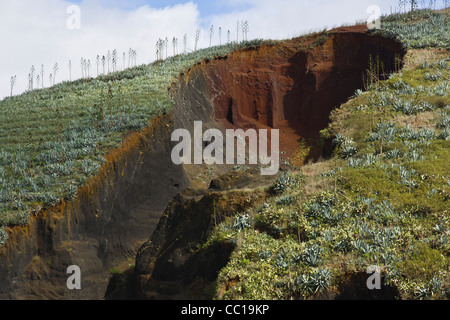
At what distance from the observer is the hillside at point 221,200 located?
1093 centimetres

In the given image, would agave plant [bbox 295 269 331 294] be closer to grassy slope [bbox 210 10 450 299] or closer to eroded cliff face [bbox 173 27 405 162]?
grassy slope [bbox 210 10 450 299]

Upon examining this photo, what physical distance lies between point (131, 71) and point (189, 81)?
11.6m

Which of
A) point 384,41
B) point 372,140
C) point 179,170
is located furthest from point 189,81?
point 372,140

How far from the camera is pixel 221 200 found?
50.0 ft

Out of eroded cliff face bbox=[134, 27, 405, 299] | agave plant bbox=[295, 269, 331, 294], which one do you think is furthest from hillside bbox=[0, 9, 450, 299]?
eroded cliff face bbox=[134, 27, 405, 299]

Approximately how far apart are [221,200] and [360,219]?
16.9ft

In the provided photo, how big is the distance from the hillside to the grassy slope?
0.04m

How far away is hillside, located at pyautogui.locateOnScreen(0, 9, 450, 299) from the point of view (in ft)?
35.9

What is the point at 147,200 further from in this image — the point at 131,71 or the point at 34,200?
the point at 131,71

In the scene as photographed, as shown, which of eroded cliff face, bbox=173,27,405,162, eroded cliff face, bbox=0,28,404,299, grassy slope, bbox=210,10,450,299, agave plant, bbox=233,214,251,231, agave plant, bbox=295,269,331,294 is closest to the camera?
agave plant, bbox=295,269,331,294

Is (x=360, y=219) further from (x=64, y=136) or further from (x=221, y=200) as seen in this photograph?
(x=64, y=136)

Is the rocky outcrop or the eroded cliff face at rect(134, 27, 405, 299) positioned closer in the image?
the rocky outcrop

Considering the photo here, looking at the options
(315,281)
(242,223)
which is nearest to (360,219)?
(315,281)

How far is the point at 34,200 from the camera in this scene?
721 inches
